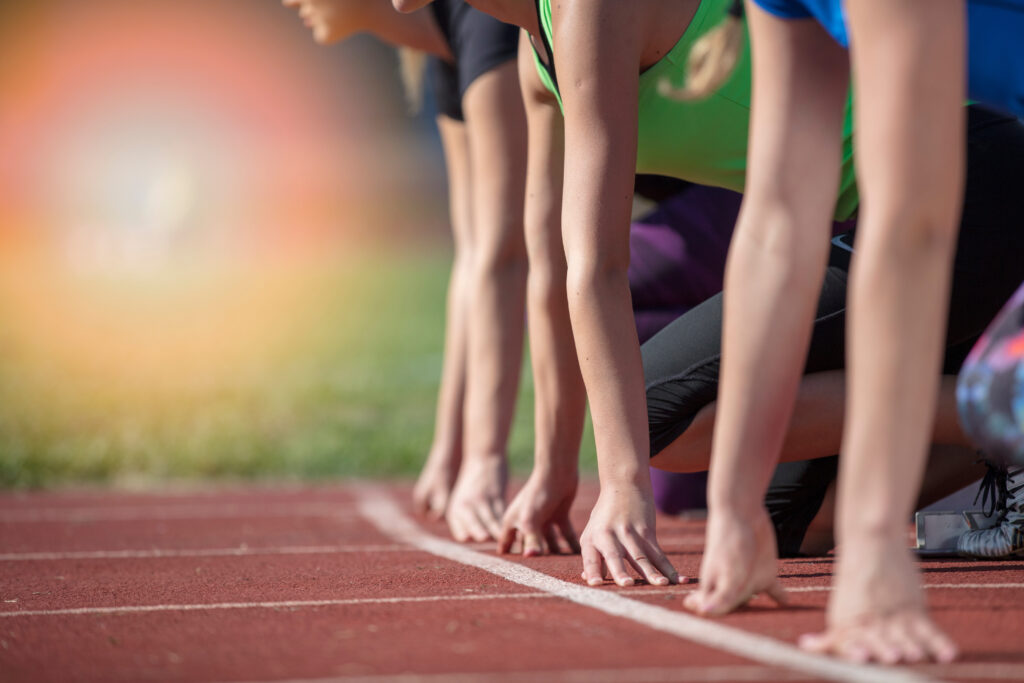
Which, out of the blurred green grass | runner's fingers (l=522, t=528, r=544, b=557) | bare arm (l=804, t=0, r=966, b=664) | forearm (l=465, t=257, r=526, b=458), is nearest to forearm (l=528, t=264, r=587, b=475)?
runner's fingers (l=522, t=528, r=544, b=557)

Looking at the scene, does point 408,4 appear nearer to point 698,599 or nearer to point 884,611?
point 698,599

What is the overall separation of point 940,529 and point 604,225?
39.4 inches

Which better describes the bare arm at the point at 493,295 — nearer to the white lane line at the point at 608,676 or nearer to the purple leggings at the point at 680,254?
the purple leggings at the point at 680,254

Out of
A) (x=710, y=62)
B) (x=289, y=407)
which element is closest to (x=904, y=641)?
(x=710, y=62)

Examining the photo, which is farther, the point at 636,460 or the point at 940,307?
the point at 636,460

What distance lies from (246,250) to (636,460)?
5.58m

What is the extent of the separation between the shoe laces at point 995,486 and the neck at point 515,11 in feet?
4.07

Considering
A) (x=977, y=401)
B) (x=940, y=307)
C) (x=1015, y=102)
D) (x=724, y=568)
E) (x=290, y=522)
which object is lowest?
(x=290, y=522)

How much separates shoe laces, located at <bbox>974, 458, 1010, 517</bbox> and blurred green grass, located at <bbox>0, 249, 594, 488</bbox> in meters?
3.60

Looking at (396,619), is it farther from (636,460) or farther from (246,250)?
(246,250)

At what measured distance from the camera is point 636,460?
7.29 ft

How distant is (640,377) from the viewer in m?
2.27

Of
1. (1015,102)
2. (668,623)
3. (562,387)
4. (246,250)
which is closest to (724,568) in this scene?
(668,623)

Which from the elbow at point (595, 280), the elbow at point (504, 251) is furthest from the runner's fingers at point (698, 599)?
the elbow at point (504, 251)
